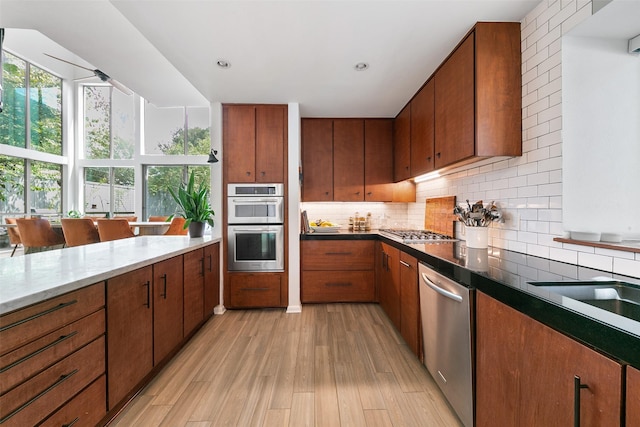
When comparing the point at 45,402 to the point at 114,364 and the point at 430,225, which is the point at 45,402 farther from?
the point at 430,225

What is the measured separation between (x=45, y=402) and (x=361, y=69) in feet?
9.14

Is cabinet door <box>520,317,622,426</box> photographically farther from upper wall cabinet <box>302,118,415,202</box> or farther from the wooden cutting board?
upper wall cabinet <box>302,118,415,202</box>

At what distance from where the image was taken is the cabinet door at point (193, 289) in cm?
224

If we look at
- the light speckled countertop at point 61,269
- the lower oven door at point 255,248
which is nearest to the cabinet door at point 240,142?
the lower oven door at point 255,248

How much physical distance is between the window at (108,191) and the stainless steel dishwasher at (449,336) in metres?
6.63

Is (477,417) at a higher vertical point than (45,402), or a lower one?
lower

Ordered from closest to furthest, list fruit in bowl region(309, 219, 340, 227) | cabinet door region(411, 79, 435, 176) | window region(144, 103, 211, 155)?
cabinet door region(411, 79, 435, 176), fruit in bowl region(309, 219, 340, 227), window region(144, 103, 211, 155)

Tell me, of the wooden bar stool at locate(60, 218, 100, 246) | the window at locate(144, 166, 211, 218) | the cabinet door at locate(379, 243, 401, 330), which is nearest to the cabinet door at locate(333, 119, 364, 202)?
the cabinet door at locate(379, 243, 401, 330)

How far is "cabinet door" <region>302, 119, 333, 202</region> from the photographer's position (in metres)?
3.59

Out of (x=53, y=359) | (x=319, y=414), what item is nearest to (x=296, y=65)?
(x=53, y=359)

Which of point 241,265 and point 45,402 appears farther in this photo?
point 241,265

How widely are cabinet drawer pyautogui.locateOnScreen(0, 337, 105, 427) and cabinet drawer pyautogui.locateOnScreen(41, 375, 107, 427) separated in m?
0.03

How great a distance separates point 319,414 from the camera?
1510mm

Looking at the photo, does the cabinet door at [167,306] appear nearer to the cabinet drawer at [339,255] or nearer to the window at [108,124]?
the cabinet drawer at [339,255]
